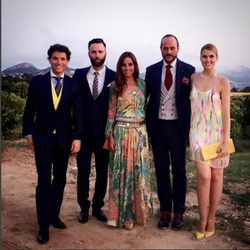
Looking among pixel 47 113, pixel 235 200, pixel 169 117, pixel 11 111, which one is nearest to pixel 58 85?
pixel 47 113

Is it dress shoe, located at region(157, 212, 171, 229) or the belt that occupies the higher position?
the belt

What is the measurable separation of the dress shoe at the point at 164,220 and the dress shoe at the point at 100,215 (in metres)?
0.63

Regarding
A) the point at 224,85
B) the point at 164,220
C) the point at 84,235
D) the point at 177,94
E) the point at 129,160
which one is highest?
the point at 224,85

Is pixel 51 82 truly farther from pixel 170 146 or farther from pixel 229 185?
pixel 229 185

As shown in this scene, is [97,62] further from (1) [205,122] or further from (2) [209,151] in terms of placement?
(2) [209,151]

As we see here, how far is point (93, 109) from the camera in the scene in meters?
4.09

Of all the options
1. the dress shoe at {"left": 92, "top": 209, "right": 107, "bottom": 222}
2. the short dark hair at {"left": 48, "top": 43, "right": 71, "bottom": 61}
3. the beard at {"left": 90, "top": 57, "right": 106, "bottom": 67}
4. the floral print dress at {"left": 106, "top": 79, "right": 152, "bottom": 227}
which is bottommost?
the dress shoe at {"left": 92, "top": 209, "right": 107, "bottom": 222}

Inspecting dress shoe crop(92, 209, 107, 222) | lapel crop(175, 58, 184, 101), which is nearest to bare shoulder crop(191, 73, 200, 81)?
lapel crop(175, 58, 184, 101)

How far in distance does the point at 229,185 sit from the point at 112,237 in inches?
122

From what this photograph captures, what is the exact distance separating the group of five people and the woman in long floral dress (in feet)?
0.04

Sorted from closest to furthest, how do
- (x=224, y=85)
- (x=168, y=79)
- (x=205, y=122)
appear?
(x=224, y=85) < (x=205, y=122) < (x=168, y=79)

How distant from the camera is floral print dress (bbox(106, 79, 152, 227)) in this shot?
3955 mm

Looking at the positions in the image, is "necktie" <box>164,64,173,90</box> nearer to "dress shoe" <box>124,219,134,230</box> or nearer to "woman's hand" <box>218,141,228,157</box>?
"woman's hand" <box>218,141,228,157</box>

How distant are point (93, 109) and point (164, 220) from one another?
145 centimetres
